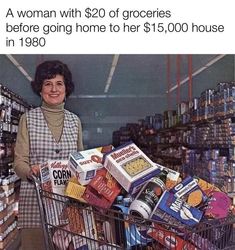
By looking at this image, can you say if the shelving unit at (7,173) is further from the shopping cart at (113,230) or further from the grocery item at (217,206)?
the grocery item at (217,206)

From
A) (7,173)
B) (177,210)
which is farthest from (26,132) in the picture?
(7,173)

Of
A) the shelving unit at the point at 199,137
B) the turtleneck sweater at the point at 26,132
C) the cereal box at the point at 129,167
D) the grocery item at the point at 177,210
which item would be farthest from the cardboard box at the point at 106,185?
the shelving unit at the point at 199,137

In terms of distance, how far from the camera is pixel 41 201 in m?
1.51

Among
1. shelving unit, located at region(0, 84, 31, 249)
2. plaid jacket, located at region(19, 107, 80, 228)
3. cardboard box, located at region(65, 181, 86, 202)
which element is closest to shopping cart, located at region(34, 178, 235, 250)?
cardboard box, located at region(65, 181, 86, 202)

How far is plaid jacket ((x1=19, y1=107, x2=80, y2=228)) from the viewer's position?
1.98 metres

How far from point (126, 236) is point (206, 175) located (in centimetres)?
206

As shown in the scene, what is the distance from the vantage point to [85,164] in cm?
150

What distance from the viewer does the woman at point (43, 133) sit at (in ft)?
6.45

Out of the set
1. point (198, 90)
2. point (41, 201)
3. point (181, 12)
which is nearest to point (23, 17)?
point (181, 12)

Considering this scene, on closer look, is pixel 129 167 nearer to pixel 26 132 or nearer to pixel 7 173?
pixel 26 132

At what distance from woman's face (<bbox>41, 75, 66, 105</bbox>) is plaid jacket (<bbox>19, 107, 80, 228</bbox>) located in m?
0.06
